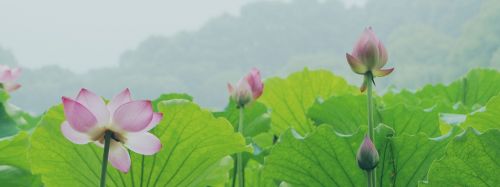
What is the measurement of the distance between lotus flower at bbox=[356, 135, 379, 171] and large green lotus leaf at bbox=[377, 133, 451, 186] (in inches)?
2.8

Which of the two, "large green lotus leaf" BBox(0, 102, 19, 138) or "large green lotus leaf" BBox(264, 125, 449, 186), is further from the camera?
"large green lotus leaf" BBox(0, 102, 19, 138)

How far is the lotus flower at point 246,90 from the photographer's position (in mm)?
631

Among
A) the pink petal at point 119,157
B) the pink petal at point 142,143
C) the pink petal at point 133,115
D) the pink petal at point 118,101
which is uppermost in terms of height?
the pink petal at point 118,101

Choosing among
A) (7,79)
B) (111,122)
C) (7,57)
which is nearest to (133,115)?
(111,122)

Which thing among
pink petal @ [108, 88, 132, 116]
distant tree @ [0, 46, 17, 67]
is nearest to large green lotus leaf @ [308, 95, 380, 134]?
pink petal @ [108, 88, 132, 116]

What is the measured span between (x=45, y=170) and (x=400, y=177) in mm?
271

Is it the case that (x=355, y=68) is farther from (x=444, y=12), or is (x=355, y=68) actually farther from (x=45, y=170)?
(x=444, y=12)

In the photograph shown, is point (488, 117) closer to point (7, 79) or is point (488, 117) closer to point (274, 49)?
point (7, 79)

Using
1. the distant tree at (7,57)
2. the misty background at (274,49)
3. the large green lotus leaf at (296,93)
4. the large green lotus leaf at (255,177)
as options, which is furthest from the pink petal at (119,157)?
the distant tree at (7,57)

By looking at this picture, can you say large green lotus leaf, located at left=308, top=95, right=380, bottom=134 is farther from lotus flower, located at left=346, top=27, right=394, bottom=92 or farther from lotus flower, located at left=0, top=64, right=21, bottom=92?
lotus flower, located at left=0, top=64, right=21, bottom=92

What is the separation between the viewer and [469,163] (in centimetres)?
38

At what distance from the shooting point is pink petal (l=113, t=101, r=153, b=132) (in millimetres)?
371

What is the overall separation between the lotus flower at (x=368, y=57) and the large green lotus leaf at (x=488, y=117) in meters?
0.07

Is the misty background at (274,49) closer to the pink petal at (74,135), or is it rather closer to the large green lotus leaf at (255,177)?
the large green lotus leaf at (255,177)
